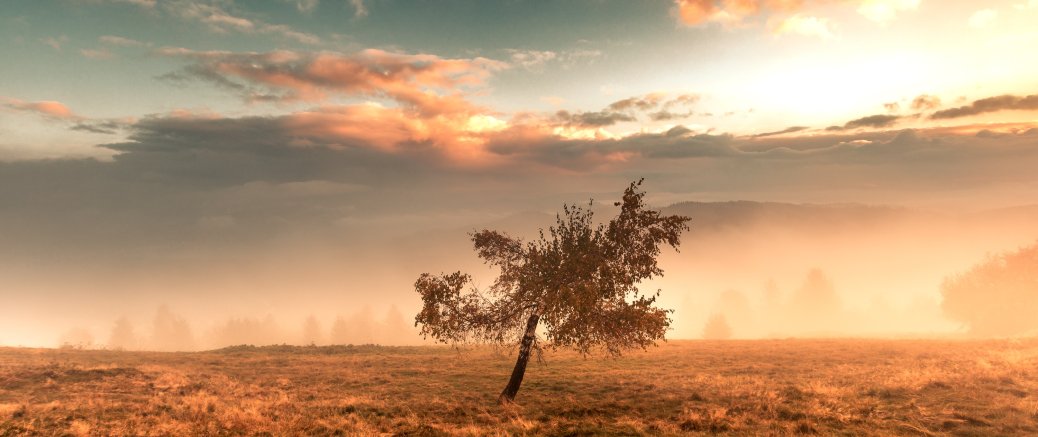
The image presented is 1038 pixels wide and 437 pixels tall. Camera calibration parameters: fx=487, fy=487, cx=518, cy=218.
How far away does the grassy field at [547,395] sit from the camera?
19.2 meters

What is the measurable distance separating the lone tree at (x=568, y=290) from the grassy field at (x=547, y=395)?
3.49m

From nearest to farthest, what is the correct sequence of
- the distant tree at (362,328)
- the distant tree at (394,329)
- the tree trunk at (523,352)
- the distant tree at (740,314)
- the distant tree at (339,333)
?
the tree trunk at (523,352) → the distant tree at (339,333) → the distant tree at (362,328) → the distant tree at (394,329) → the distant tree at (740,314)

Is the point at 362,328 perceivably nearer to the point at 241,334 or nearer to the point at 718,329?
the point at 241,334

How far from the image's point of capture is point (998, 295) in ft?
252

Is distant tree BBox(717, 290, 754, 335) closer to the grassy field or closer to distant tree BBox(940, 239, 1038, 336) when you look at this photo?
distant tree BBox(940, 239, 1038, 336)

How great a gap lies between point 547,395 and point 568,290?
875cm

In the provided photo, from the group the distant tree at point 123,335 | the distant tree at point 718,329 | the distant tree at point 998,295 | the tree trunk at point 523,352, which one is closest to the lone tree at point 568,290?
the tree trunk at point 523,352

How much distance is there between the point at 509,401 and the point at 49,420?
1886 centimetres

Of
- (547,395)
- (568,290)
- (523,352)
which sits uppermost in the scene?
(568,290)

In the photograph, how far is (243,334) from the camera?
574 ft

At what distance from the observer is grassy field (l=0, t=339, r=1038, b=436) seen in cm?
1920

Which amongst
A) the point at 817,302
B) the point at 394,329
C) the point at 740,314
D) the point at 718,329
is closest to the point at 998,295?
the point at 718,329

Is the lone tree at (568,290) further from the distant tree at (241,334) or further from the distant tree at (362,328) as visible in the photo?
the distant tree at (241,334)

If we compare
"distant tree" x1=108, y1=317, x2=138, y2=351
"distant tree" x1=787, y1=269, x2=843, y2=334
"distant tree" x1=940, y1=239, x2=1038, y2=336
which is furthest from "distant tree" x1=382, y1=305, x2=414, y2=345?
"distant tree" x1=940, y1=239, x2=1038, y2=336
